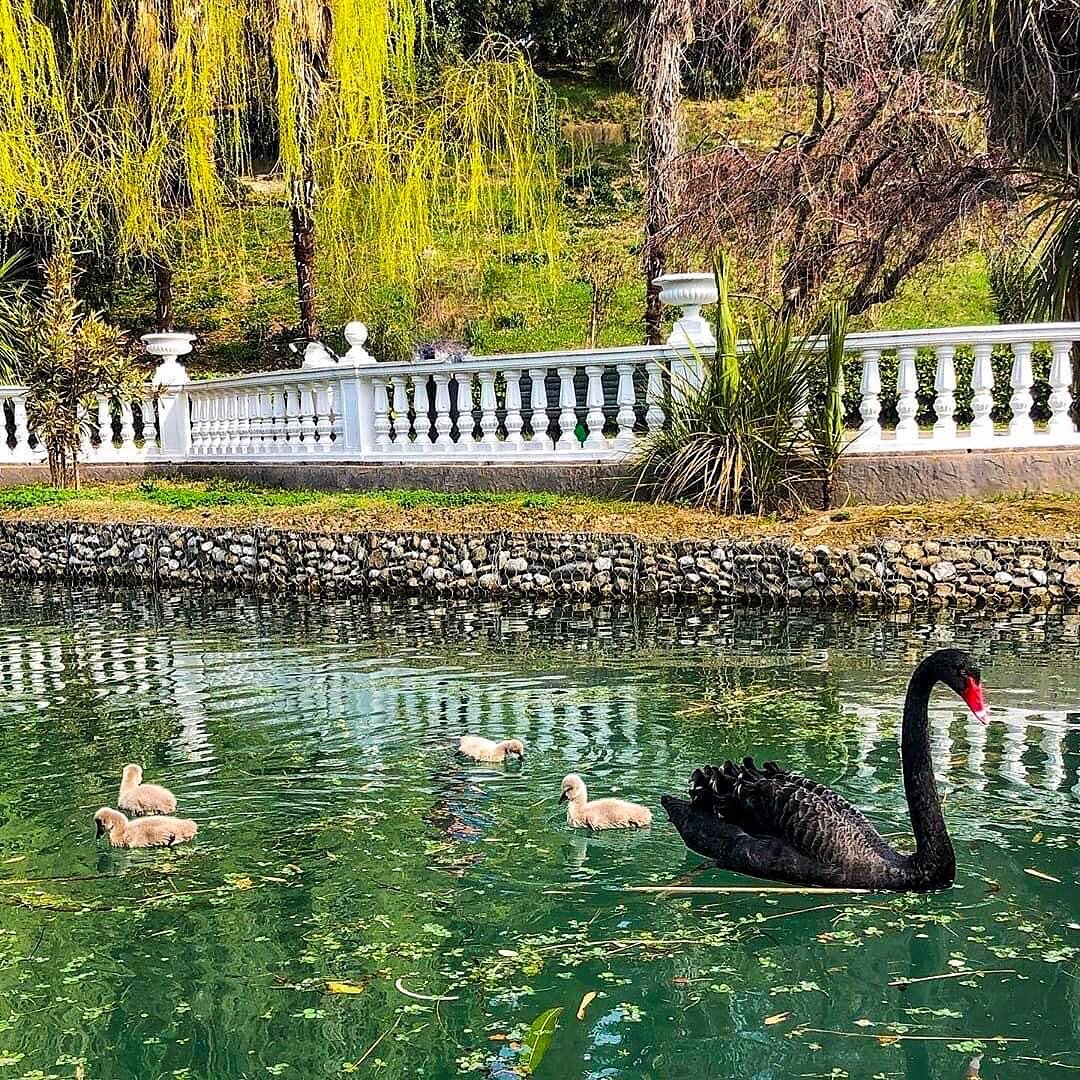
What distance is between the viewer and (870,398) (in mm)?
12125

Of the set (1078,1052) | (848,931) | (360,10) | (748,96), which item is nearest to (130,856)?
(848,931)

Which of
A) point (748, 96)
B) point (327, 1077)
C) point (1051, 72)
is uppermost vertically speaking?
point (748, 96)

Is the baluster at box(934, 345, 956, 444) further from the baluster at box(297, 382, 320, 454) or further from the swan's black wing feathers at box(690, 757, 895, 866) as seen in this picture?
the swan's black wing feathers at box(690, 757, 895, 866)

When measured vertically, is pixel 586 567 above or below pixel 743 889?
above

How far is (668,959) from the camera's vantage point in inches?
192

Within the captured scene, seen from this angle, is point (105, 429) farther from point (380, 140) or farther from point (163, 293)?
point (380, 140)

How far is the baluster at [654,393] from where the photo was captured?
1282 centimetres

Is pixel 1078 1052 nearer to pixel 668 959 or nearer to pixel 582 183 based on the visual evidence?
pixel 668 959

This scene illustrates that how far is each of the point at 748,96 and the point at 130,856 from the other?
32.6 m

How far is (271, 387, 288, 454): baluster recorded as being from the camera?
1609cm

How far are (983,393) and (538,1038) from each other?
28.3 ft

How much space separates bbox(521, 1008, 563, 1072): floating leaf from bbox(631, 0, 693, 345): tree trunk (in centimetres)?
1299

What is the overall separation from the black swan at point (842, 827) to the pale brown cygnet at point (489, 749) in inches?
66.0

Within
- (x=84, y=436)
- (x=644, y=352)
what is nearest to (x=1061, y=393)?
(x=644, y=352)
